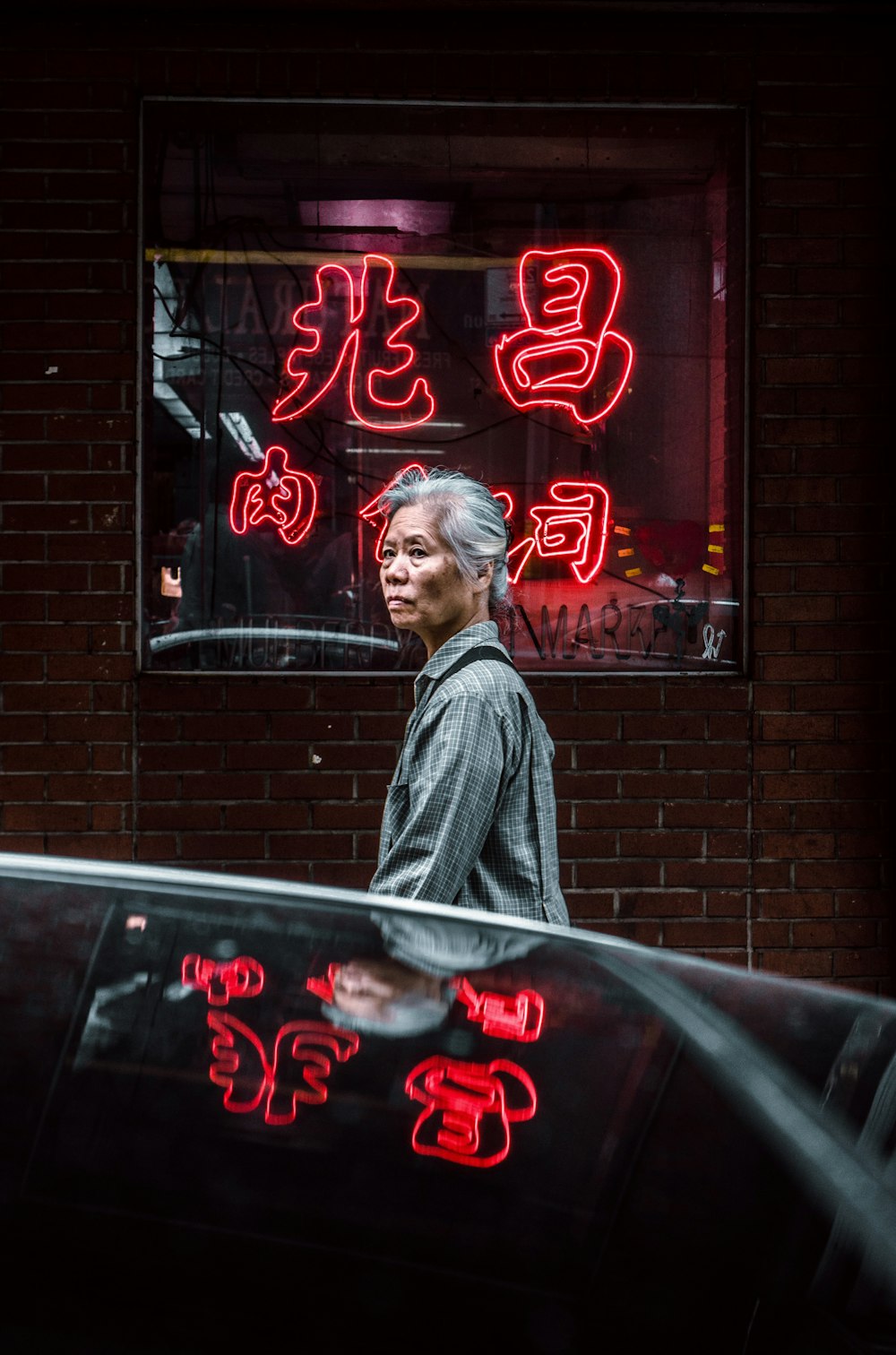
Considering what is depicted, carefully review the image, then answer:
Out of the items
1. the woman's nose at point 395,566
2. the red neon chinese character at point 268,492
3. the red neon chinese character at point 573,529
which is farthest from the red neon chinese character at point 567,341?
the woman's nose at point 395,566

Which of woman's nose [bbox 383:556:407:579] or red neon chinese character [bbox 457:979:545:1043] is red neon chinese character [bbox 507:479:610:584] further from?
red neon chinese character [bbox 457:979:545:1043]

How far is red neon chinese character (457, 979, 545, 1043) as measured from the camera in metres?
1.36

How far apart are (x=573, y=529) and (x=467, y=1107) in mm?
3547

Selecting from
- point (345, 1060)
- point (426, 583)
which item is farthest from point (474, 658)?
point (345, 1060)

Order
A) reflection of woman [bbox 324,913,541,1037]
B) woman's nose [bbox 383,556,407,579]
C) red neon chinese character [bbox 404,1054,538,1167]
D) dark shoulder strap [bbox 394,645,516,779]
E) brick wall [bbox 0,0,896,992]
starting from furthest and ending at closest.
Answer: brick wall [bbox 0,0,896,992], woman's nose [bbox 383,556,407,579], dark shoulder strap [bbox 394,645,516,779], reflection of woman [bbox 324,913,541,1037], red neon chinese character [bbox 404,1054,538,1167]

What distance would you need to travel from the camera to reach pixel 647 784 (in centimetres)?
449

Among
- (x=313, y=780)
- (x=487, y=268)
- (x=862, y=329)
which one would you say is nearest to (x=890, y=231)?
(x=862, y=329)

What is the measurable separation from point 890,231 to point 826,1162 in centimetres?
417

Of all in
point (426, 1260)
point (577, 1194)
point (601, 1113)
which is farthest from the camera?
point (601, 1113)

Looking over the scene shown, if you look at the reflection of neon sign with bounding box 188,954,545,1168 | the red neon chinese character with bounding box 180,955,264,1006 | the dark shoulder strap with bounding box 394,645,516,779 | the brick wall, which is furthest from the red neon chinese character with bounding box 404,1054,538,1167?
the brick wall

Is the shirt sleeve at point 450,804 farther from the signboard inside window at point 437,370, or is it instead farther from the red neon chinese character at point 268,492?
the red neon chinese character at point 268,492

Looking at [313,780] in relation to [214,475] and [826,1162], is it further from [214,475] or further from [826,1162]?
[826,1162]

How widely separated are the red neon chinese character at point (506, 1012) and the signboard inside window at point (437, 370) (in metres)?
3.11

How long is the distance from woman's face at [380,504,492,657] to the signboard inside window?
201cm
